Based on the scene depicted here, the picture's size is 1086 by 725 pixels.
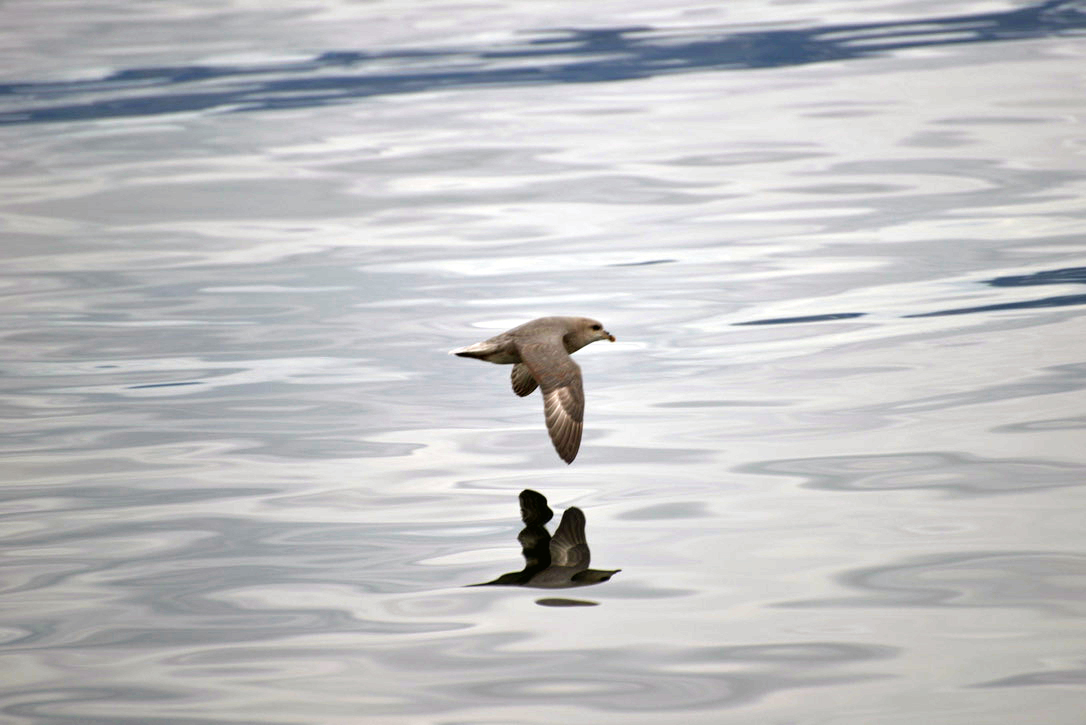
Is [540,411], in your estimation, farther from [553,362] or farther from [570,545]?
[570,545]

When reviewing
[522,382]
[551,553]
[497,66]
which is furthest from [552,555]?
[497,66]

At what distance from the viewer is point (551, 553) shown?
6.63m

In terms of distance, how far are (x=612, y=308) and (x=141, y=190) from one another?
600 cm

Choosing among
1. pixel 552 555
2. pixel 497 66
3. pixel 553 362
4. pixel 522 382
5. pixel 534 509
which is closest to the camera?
pixel 552 555

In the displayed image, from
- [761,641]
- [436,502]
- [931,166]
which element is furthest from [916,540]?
[931,166]

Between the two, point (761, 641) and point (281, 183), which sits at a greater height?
point (281, 183)

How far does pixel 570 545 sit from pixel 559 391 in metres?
0.86

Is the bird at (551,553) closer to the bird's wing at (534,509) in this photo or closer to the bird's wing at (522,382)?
the bird's wing at (534,509)

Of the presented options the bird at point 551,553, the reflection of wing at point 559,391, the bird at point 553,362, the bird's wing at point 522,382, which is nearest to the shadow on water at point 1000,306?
the bird at point 553,362

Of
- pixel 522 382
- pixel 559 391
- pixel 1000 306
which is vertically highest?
pixel 559 391

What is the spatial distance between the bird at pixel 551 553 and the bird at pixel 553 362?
0.91 ft

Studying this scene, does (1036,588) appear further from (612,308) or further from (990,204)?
(990,204)

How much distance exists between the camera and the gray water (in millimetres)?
5711

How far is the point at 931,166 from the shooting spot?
14.2 m
